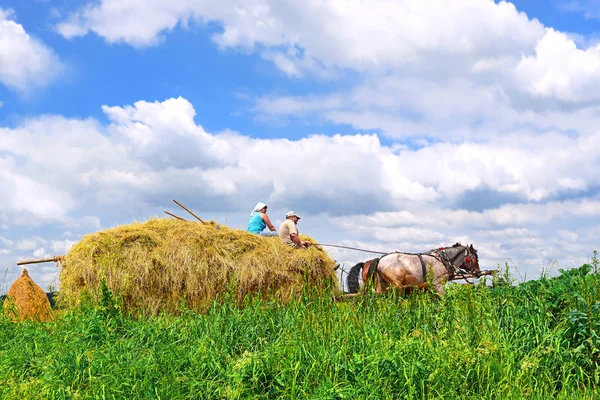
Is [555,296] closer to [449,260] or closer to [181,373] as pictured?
[181,373]

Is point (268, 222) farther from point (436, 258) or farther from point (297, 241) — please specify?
point (436, 258)

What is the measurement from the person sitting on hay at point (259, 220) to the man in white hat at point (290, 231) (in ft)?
3.09

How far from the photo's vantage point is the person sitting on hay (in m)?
12.6

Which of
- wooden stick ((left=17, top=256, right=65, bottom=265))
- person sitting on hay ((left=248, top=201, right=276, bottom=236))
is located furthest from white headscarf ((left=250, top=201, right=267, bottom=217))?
wooden stick ((left=17, top=256, right=65, bottom=265))

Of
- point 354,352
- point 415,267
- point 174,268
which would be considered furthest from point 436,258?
point 354,352

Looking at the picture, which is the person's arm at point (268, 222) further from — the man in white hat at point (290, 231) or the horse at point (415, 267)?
the horse at point (415, 267)

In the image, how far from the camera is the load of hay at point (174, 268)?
9.11 m

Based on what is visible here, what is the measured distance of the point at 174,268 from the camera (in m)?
9.19

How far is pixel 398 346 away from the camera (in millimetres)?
5492

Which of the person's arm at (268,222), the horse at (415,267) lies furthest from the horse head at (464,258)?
the person's arm at (268,222)

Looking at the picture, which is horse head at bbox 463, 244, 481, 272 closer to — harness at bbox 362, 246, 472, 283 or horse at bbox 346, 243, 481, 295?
horse at bbox 346, 243, 481, 295

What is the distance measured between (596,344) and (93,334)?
6157mm

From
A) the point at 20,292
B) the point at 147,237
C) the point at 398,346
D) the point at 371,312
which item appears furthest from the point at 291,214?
the point at 398,346

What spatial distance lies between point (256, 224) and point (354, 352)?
7.71 meters
